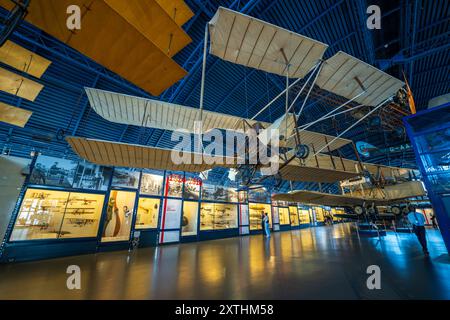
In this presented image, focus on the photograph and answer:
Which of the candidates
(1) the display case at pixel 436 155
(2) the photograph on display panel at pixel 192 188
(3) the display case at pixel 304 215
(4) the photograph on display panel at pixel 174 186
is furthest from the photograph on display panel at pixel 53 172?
(3) the display case at pixel 304 215

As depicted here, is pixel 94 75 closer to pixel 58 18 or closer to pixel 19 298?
pixel 58 18

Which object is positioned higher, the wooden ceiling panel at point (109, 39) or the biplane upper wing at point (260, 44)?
the biplane upper wing at point (260, 44)

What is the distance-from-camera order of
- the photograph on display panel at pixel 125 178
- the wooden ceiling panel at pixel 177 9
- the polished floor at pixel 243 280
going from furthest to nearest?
the photograph on display panel at pixel 125 178
the wooden ceiling panel at pixel 177 9
the polished floor at pixel 243 280

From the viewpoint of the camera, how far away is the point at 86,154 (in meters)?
4.98

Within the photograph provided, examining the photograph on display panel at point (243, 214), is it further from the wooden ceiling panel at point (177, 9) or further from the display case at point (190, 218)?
the wooden ceiling panel at point (177, 9)

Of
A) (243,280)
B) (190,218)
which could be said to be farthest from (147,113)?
(190,218)

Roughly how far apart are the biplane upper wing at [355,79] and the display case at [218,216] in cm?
1042

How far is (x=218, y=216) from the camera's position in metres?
12.8

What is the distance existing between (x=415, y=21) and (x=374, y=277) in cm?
866

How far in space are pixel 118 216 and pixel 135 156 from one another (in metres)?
5.05

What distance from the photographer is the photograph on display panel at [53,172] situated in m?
6.47

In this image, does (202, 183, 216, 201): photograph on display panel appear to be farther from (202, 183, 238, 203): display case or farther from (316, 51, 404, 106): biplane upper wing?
(316, 51, 404, 106): biplane upper wing

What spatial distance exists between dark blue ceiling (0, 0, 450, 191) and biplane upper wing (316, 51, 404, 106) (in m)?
2.38
